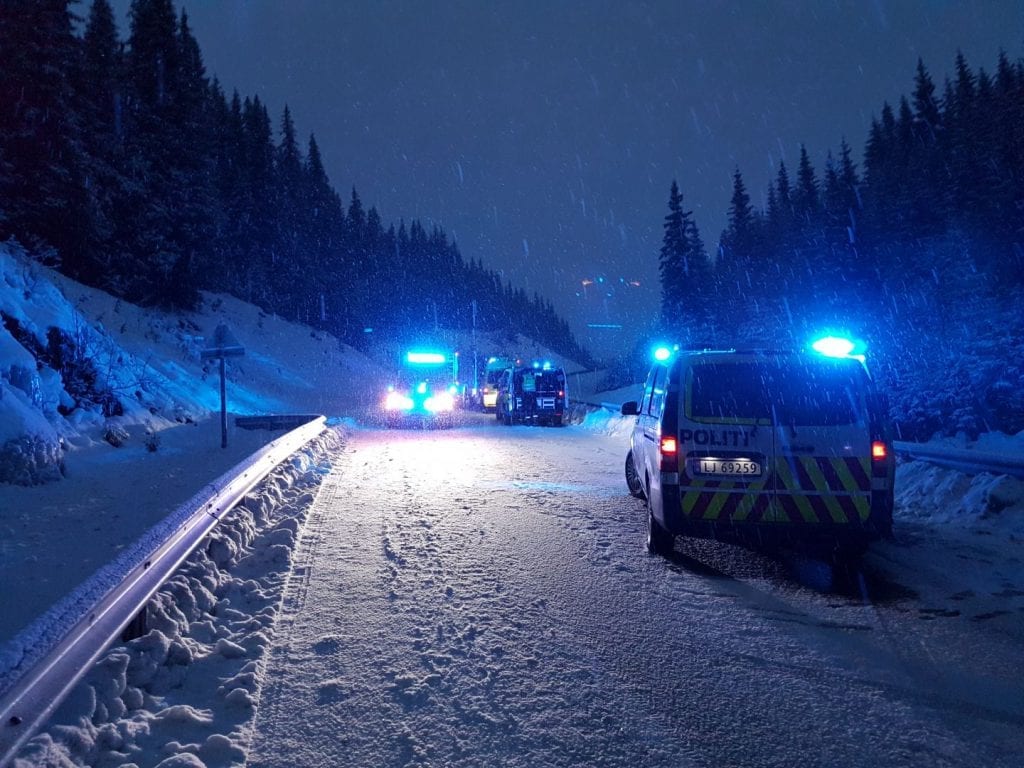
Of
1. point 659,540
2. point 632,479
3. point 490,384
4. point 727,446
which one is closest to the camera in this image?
point 727,446

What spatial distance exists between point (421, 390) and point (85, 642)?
27.9 metres

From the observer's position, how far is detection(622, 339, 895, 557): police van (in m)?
5.80

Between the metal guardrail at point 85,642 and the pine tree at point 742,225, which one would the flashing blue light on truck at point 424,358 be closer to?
the metal guardrail at point 85,642

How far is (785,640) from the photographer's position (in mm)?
4566

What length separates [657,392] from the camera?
7.35 meters

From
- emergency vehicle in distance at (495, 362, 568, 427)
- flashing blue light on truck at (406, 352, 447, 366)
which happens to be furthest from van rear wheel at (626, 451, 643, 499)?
flashing blue light on truck at (406, 352, 447, 366)

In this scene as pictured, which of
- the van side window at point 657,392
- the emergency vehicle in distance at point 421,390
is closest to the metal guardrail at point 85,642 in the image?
the van side window at point 657,392

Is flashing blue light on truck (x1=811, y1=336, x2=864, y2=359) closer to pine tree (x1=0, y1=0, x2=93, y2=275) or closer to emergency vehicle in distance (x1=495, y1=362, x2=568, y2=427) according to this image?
emergency vehicle in distance (x1=495, y1=362, x2=568, y2=427)

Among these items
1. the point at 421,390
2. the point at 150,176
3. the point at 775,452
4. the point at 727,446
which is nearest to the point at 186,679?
the point at 727,446

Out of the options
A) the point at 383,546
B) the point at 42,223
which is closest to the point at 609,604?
the point at 383,546

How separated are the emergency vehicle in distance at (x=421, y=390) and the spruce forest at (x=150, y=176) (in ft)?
44.4

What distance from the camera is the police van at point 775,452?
229 inches

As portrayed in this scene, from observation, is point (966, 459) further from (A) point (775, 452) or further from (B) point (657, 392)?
(B) point (657, 392)

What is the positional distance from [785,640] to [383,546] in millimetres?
4057
